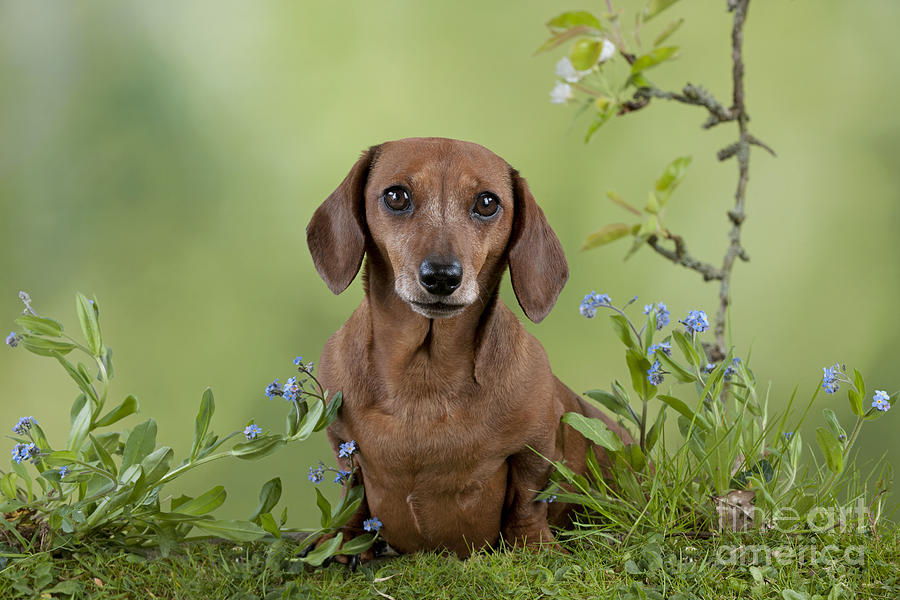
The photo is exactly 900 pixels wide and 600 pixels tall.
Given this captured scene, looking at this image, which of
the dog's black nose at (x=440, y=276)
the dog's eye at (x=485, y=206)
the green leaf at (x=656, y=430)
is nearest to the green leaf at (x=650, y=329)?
the green leaf at (x=656, y=430)

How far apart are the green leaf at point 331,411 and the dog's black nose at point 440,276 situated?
0.44 m

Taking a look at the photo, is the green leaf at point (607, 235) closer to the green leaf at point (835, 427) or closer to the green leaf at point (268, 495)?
the green leaf at point (835, 427)

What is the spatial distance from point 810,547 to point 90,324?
1.68 metres

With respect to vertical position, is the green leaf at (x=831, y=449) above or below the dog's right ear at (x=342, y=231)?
below

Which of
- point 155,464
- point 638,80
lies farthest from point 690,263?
point 155,464

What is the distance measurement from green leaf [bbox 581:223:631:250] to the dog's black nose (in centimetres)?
89

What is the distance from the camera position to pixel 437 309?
1909mm

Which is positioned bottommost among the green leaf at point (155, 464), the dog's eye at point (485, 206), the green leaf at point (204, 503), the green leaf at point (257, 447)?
the green leaf at point (204, 503)

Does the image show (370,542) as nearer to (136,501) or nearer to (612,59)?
(136,501)

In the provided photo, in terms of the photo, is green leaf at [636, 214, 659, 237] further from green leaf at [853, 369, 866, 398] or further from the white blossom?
green leaf at [853, 369, 866, 398]

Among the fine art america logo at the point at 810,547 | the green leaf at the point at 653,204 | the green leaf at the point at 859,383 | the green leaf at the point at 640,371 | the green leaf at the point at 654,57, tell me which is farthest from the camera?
the green leaf at the point at 653,204

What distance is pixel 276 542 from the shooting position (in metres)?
2.08

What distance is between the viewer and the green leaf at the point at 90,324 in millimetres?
2172

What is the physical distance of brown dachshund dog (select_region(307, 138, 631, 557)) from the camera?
79.7 inches
